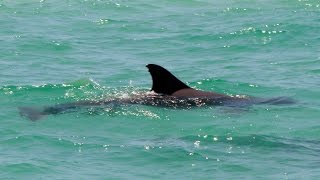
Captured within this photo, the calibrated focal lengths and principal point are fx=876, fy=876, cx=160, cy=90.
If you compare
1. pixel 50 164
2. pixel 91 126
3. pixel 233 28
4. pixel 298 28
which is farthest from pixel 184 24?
pixel 50 164

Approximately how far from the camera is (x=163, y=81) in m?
15.3

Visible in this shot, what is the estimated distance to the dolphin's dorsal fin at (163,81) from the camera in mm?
15188

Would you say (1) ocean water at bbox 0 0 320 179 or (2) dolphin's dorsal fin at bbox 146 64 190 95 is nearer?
(1) ocean water at bbox 0 0 320 179

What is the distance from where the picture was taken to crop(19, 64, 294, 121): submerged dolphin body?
15.2 metres

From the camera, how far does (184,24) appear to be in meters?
26.0

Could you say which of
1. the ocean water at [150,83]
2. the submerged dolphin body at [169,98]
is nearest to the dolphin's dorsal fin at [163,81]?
the submerged dolphin body at [169,98]

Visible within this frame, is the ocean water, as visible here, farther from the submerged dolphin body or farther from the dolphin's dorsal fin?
Answer: the dolphin's dorsal fin

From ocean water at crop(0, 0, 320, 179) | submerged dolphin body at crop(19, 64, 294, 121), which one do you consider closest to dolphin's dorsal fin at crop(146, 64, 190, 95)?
submerged dolphin body at crop(19, 64, 294, 121)

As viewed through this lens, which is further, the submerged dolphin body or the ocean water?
the submerged dolphin body

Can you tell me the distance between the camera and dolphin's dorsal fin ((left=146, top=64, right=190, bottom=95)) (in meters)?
15.2

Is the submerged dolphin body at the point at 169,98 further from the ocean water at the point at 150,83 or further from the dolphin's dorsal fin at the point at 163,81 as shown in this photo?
the ocean water at the point at 150,83

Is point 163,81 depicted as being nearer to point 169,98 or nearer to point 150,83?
point 169,98

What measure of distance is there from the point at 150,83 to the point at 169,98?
2.58 m

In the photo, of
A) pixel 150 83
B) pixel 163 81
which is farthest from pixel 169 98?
pixel 150 83
